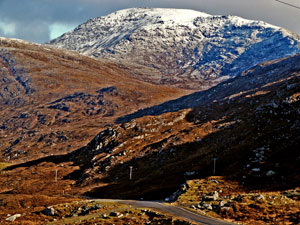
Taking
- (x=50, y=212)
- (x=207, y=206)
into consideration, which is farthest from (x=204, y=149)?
(x=50, y=212)

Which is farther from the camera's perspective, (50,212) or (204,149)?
(204,149)

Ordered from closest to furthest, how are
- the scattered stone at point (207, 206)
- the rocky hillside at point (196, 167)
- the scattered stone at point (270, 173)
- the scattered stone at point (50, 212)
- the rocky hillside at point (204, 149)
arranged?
the scattered stone at point (207, 206), the rocky hillside at point (196, 167), the scattered stone at point (50, 212), the scattered stone at point (270, 173), the rocky hillside at point (204, 149)

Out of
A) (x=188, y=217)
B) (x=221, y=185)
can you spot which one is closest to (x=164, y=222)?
(x=188, y=217)

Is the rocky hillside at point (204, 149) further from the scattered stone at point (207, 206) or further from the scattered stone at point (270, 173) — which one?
the scattered stone at point (207, 206)

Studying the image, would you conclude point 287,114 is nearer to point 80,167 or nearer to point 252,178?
point 252,178

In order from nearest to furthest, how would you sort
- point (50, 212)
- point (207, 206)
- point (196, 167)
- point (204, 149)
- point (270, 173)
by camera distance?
point (207, 206)
point (50, 212)
point (270, 173)
point (196, 167)
point (204, 149)

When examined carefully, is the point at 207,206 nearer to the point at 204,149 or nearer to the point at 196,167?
the point at 196,167

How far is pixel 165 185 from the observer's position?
4240 inches

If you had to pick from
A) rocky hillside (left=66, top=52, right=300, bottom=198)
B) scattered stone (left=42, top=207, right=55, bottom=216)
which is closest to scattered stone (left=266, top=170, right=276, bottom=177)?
rocky hillside (left=66, top=52, right=300, bottom=198)

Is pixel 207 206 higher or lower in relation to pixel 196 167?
lower

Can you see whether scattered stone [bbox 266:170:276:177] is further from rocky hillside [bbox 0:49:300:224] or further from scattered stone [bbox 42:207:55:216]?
scattered stone [bbox 42:207:55:216]

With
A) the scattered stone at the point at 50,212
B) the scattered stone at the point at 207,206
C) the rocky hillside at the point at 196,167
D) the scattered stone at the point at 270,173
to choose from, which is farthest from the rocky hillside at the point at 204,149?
the scattered stone at the point at 50,212

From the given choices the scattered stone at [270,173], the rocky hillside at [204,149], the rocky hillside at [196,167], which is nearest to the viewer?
the rocky hillside at [196,167]

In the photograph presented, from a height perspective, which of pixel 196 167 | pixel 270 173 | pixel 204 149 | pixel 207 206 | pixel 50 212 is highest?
pixel 204 149
